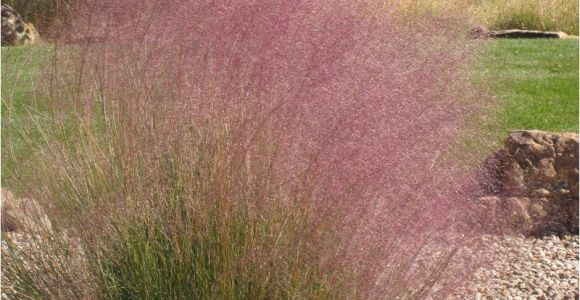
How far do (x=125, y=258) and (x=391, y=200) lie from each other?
2.80 feet

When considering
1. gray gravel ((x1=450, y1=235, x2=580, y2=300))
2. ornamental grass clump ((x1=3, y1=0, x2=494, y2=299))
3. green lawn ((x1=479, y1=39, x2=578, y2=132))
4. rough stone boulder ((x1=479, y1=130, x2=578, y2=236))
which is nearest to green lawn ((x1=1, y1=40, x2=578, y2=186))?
green lawn ((x1=479, y1=39, x2=578, y2=132))

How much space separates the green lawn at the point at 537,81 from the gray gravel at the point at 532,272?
54.0 inches

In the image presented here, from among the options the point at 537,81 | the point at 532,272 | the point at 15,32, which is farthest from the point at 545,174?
the point at 15,32

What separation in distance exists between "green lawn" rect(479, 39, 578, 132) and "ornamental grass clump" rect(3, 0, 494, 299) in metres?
3.01

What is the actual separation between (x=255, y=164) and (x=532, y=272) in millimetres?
2101

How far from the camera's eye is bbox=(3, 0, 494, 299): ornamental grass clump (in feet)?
8.05

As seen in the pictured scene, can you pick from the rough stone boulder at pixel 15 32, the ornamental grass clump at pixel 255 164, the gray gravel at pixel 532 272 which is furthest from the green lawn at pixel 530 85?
the ornamental grass clump at pixel 255 164

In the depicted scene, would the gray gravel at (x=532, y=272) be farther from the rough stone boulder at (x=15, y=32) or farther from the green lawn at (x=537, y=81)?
the rough stone boulder at (x=15, y=32)

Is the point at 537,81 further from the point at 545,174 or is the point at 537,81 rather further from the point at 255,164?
the point at 255,164

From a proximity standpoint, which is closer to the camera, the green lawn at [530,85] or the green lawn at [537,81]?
the green lawn at [530,85]

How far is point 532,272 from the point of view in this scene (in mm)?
4090

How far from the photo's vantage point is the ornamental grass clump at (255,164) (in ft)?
8.05

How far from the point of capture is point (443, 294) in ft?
8.95

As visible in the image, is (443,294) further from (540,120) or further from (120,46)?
(540,120)
